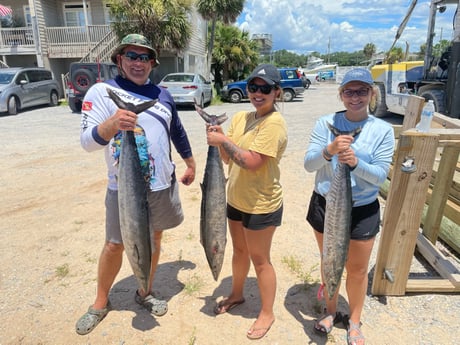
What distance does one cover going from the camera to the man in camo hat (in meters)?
2.38

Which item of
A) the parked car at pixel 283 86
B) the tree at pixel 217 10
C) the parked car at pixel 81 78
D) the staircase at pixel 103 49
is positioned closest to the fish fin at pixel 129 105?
the parked car at pixel 81 78

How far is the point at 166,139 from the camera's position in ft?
8.50

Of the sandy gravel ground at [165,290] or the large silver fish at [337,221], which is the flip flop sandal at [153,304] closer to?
the sandy gravel ground at [165,290]

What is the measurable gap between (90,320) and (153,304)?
51 cm

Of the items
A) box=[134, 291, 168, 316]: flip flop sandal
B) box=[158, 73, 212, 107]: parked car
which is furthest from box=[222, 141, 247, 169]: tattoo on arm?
box=[158, 73, 212, 107]: parked car

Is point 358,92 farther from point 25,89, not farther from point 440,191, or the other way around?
point 25,89

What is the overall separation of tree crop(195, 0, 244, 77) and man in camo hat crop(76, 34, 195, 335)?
19528 mm

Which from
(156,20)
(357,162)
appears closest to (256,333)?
(357,162)

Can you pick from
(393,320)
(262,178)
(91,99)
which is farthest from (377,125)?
(91,99)

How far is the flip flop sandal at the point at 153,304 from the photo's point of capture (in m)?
3.01

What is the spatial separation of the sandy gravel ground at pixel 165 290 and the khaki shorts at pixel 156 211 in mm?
846

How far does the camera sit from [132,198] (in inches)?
86.7

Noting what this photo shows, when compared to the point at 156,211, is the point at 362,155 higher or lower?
higher

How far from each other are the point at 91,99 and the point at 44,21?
72.4ft
